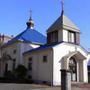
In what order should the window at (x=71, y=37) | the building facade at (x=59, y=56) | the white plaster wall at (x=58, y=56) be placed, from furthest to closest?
the window at (x=71, y=37)
the building facade at (x=59, y=56)
the white plaster wall at (x=58, y=56)

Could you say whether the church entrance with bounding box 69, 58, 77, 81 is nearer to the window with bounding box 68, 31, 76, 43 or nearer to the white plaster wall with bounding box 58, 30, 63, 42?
the window with bounding box 68, 31, 76, 43

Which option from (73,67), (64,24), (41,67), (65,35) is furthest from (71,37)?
(41,67)

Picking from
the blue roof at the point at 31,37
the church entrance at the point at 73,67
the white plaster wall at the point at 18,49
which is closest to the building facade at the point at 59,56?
the church entrance at the point at 73,67

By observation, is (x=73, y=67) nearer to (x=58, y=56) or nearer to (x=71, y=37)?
(x=58, y=56)

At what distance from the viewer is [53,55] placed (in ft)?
80.0

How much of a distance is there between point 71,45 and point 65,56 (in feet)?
6.68

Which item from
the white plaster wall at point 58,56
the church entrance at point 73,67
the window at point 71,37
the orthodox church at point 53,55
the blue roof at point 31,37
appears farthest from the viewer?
the blue roof at point 31,37

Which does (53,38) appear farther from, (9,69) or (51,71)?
(9,69)

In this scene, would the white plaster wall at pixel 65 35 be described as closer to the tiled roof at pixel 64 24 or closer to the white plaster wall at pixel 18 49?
the tiled roof at pixel 64 24

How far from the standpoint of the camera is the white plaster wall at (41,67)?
80.7ft

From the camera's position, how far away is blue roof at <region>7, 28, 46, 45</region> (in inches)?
1233

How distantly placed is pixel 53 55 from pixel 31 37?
8.98 metres

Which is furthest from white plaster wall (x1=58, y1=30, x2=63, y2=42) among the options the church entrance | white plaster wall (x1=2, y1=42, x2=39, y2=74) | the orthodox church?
white plaster wall (x1=2, y1=42, x2=39, y2=74)

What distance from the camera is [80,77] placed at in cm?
2786
